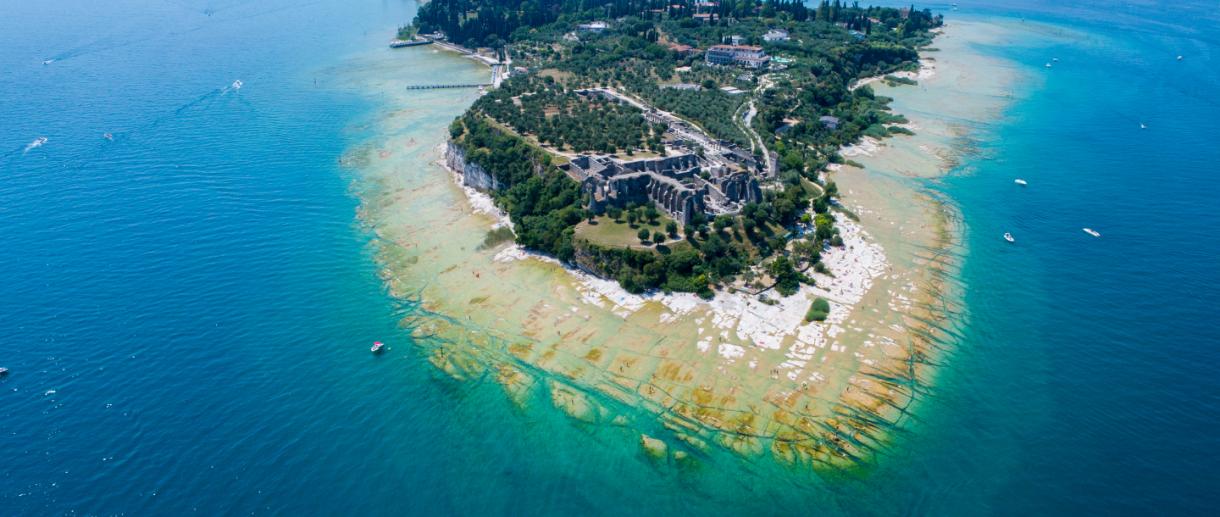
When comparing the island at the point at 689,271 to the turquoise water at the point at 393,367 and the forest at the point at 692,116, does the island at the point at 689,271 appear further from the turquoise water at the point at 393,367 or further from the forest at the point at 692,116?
the turquoise water at the point at 393,367

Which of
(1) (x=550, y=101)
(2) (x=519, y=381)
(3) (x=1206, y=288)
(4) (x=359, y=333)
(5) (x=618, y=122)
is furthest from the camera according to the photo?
(1) (x=550, y=101)

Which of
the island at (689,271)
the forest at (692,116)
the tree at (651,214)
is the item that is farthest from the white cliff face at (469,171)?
the tree at (651,214)

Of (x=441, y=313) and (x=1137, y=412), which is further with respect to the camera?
(x=441, y=313)

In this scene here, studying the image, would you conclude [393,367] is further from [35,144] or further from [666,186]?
[35,144]

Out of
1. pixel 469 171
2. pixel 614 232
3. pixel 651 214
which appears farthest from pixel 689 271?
pixel 469 171

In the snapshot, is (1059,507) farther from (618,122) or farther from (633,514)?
(618,122)

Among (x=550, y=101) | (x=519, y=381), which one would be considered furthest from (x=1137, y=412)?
(x=550, y=101)
